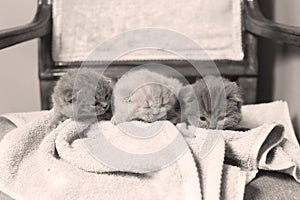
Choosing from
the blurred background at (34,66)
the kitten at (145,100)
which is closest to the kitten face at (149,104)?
the kitten at (145,100)

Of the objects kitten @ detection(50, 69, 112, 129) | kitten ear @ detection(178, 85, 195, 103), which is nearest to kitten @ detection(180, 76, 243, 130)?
kitten ear @ detection(178, 85, 195, 103)

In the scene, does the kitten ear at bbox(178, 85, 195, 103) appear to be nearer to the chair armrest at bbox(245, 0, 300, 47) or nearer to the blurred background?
the chair armrest at bbox(245, 0, 300, 47)

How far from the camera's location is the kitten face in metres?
0.70

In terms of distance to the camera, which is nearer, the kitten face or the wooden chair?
the kitten face

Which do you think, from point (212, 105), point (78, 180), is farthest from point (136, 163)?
point (212, 105)

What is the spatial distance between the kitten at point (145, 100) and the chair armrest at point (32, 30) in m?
0.22

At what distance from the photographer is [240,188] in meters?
0.58

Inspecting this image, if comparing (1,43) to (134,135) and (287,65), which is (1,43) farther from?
(287,65)

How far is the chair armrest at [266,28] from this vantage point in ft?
2.51

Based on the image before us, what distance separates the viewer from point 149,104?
0.71m

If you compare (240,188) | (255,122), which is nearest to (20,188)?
(240,188)

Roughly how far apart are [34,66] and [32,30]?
0.23 m

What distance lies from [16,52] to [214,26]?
1.55ft

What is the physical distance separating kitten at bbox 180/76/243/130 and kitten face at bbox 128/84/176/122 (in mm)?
36
